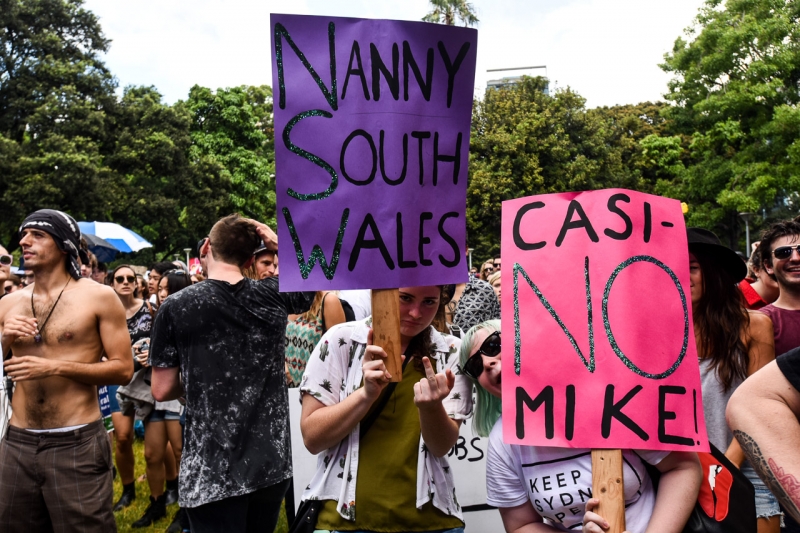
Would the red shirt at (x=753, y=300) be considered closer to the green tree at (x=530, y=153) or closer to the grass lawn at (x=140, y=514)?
the grass lawn at (x=140, y=514)

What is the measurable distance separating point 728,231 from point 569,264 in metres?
32.8

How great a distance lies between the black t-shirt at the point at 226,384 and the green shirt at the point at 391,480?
3.36 feet

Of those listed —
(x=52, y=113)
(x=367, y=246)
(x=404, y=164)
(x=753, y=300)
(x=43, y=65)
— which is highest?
(x=43, y=65)

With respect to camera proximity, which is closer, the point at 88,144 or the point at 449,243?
the point at 449,243

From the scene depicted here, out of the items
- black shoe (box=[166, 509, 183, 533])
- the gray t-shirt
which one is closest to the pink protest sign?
the gray t-shirt

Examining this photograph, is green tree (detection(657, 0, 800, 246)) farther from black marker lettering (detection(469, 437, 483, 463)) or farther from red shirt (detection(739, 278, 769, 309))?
black marker lettering (detection(469, 437, 483, 463))

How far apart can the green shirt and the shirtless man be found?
1771 millimetres

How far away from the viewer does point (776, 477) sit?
4.91 ft

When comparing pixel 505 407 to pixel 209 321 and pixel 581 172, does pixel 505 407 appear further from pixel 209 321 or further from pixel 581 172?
pixel 581 172

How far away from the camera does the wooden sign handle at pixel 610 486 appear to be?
5.84ft

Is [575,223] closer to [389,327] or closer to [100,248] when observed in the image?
[389,327]

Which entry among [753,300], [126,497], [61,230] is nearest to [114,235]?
A: [126,497]

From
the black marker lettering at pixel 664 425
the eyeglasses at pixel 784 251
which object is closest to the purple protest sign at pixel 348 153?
the black marker lettering at pixel 664 425

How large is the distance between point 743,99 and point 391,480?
899 inches
